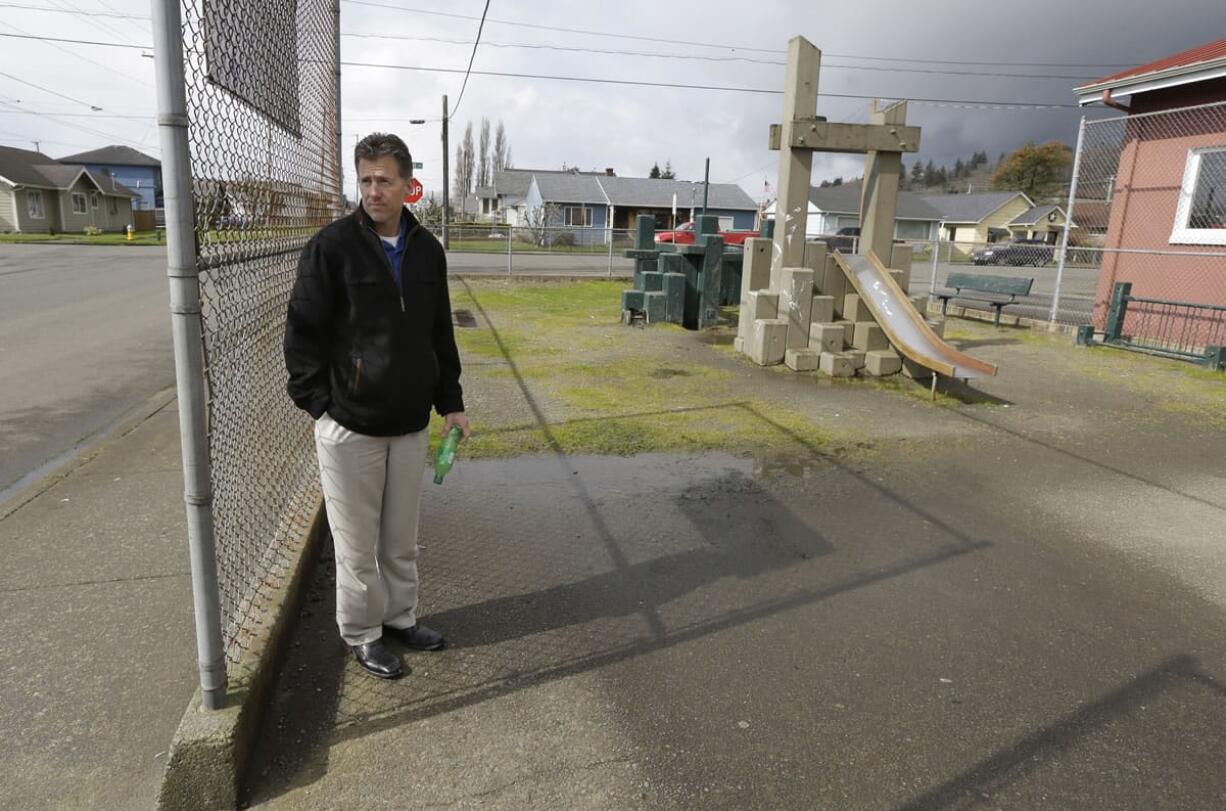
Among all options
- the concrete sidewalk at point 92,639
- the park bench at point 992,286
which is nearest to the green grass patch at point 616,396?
the concrete sidewalk at point 92,639

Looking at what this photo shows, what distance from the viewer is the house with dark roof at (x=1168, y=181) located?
11438mm

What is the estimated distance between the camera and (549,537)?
457cm

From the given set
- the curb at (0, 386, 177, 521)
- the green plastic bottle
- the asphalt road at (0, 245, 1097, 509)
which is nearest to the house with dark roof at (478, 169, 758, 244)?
the asphalt road at (0, 245, 1097, 509)

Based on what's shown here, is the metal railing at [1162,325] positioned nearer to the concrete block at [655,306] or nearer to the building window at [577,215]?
the concrete block at [655,306]

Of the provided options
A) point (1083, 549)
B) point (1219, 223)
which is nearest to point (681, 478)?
point (1083, 549)

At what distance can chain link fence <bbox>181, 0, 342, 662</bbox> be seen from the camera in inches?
103

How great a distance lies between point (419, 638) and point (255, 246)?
5.75 ft

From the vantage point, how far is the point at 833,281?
32.7 ft

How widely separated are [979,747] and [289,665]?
2611 mm

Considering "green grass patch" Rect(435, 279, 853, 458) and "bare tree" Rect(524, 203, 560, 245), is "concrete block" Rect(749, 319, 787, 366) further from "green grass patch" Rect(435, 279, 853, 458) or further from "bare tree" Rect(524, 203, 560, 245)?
"bare tree" Rect(524, 203, 560, 245)

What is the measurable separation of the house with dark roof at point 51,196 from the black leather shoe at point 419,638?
53.4m

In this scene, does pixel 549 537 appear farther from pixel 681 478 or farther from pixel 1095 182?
pixel 1095 182

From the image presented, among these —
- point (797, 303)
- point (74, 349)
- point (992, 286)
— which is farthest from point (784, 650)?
→ point (992, 286)

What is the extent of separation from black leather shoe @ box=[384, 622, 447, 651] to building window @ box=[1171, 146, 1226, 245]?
42.3 ft
